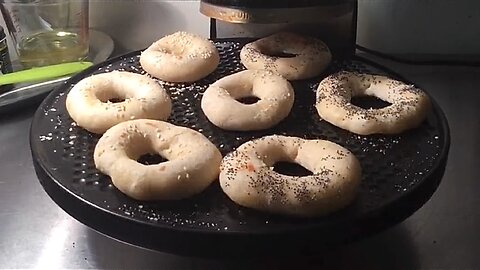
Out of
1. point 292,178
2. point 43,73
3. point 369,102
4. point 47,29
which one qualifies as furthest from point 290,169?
point 47,29

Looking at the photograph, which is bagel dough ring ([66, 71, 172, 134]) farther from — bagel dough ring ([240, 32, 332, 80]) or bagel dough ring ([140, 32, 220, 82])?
bagel dough ring ([240, 32, 332, 80])

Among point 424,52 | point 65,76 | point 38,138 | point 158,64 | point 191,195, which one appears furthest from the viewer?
point 424,52

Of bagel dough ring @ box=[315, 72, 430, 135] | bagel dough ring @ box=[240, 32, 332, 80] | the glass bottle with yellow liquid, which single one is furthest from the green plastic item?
bagel dough ring @ box=[315, 72, 430, 135]

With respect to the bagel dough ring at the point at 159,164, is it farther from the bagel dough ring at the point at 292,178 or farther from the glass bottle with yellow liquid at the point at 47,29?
the glass bottle with yellow liquid at the point at 47,29

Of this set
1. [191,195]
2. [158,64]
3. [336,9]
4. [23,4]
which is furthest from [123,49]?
[191,195]

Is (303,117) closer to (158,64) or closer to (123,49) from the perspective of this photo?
(158,64)

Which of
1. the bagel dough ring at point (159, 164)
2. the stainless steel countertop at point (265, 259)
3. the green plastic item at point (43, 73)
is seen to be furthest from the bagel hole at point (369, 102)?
the green plastic item at point (43, 73)
